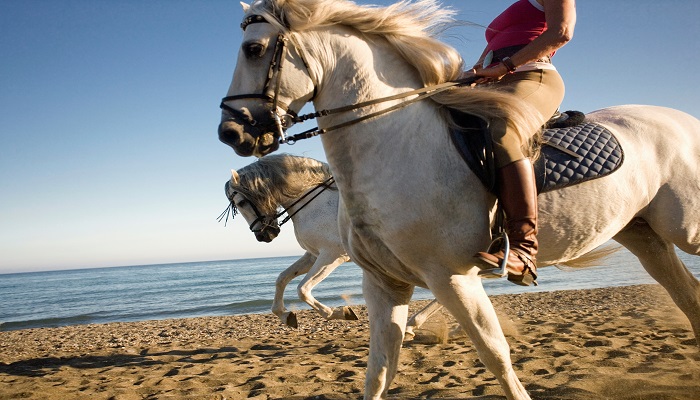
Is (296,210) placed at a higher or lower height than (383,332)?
higher

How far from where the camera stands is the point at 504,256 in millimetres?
2424

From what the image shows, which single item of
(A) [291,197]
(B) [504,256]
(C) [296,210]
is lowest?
(B) [504,256]

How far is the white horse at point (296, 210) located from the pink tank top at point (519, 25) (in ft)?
14.6

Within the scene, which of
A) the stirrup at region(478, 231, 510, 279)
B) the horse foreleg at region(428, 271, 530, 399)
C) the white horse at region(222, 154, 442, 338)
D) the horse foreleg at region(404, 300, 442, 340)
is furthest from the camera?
the white horse at region(222, 154, 442, 338)

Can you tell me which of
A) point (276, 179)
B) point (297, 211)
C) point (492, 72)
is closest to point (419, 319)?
point (297, 211)

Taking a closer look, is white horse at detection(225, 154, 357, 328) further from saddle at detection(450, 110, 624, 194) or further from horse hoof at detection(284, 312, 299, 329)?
saddle at detection(450, 110, 624, 194)

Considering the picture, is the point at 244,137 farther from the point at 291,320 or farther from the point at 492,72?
the point at 291,320

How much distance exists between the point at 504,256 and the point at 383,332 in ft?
3.45

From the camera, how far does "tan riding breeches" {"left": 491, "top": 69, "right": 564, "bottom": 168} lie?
2.61 metres

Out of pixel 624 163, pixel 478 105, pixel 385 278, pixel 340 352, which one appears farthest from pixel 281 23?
pixel 340 352

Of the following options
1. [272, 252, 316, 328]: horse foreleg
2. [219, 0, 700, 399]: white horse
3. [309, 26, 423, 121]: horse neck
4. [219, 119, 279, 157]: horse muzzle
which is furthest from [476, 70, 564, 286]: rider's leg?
[272, 252, 316, 328]: horse foreleg

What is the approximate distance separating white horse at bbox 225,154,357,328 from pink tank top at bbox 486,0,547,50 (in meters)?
4.45

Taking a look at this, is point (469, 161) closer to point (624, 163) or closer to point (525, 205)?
point (525, 205)

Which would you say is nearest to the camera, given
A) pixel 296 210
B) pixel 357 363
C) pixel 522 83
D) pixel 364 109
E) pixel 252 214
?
pixel 364 109
